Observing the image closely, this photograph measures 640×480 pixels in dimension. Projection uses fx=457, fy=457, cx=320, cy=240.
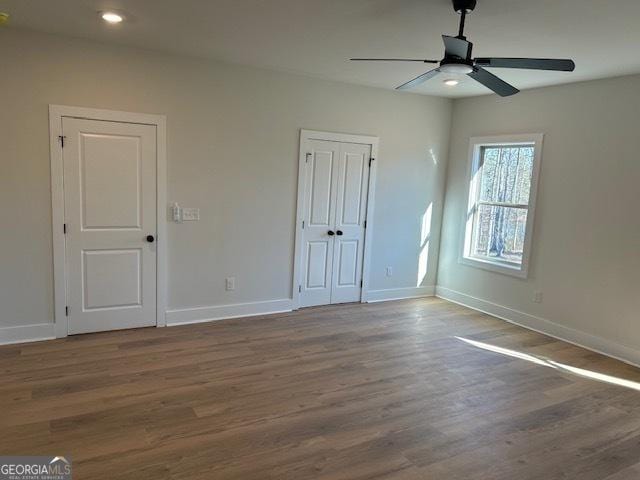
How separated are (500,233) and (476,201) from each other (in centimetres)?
53

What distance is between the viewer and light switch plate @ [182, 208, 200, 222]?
453cm

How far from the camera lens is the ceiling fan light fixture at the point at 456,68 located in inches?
109

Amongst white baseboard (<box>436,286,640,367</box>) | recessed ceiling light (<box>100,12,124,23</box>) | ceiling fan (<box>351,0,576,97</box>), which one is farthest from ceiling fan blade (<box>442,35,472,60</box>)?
white baseboard (<box>436,286,640,367</box>)

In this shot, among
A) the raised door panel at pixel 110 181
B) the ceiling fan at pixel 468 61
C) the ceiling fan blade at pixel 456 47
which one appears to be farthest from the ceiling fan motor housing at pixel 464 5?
the raised door panel at pixel 110 181

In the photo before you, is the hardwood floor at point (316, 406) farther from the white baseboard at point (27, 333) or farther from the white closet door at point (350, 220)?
the white closet door at point (350, 220)

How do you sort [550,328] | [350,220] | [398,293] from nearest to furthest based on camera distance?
[550,328] → [350,220] → [398,293]

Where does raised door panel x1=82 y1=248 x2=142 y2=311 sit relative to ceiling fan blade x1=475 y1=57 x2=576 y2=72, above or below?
below

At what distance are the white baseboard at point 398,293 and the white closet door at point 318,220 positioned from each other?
0.68 meters

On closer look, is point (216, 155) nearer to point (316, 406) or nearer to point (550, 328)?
point (316, 406)

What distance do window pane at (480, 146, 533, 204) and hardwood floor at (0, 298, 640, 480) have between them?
5.63ft

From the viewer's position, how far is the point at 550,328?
487cm

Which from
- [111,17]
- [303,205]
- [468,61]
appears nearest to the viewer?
[468,61]

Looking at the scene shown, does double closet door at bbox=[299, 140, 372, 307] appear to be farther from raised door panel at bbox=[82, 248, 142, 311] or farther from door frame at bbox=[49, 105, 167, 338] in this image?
raised door panel at bbox=[82, 248, 142, 311]

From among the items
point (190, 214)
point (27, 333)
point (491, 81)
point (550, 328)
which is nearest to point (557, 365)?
point (550, 328)
